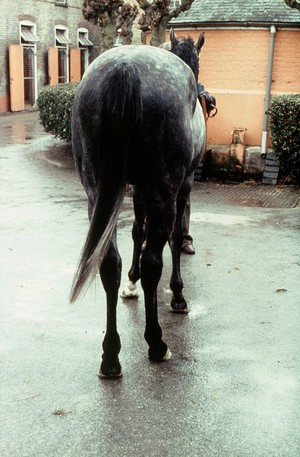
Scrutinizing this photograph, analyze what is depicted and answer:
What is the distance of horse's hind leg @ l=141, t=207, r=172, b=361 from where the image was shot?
3.89 metres

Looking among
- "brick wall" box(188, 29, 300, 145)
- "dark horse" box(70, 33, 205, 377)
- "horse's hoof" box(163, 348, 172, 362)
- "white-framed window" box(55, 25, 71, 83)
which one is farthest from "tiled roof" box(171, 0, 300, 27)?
"white-framed window" box(55, 25, 71, 83)

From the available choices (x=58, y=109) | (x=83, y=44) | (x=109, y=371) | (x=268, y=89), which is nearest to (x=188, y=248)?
(x=109, y=371)

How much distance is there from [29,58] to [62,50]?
3.05m

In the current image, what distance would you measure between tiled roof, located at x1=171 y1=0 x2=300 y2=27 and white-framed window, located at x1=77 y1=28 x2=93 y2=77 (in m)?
19.0

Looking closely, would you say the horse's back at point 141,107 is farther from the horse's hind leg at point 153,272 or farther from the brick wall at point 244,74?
the brick wall at point 244,74

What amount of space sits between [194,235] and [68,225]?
1647 millimetres

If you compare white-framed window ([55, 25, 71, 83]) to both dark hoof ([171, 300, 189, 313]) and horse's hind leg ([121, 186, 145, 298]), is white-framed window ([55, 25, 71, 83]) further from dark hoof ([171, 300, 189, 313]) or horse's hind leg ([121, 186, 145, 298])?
dark hoof ([171, 300, 189, 313])

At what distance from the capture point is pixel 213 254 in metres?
6.75

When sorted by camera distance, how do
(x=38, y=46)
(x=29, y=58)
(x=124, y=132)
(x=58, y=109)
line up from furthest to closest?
(x=38, y=46) < (x=29, y=58) < (x=58, y=109) < (x=124, y=132)

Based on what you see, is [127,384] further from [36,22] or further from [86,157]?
[36,22]

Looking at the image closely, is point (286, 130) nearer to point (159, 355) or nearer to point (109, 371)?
point (159, 355)

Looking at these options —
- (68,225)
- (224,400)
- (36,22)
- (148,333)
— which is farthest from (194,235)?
(36,22)

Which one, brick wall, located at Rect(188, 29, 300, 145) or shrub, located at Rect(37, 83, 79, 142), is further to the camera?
shrub, located at Rect(37, 83, 79, 142)

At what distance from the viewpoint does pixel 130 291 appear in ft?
17.8
